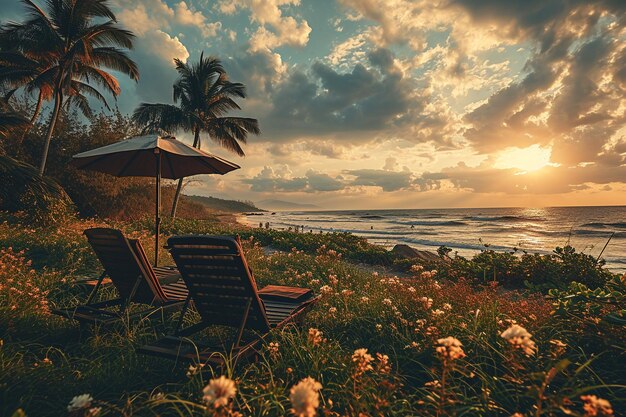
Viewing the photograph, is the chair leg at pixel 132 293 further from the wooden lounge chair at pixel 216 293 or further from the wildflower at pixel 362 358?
the wildflower at pixel 362 358

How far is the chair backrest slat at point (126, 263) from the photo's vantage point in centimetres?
381

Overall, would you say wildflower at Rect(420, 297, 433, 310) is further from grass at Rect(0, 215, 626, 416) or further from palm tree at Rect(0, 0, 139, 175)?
palm tree at Rect(0, 0, 139, 175)

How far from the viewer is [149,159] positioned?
23.4 feet

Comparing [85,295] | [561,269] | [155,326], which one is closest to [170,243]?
[155,326]

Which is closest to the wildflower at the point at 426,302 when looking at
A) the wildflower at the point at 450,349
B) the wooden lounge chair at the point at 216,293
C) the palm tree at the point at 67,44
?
the wooden lounge chair at the point at 216,293

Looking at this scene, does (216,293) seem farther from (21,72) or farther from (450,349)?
(21,72)

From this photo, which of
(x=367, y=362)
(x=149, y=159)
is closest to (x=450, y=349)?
(x=367, y=362)

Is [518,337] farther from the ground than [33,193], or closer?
closer

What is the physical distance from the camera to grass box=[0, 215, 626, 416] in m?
2.13

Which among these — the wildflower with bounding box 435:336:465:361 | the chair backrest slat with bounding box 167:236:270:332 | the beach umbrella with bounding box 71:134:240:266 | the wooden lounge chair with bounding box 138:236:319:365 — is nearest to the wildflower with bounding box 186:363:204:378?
the wooden lounge chair with bounding box 138:236:319:365

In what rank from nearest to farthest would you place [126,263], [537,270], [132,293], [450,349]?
[450,349]
[132,293]
[126,263]
[537,270]

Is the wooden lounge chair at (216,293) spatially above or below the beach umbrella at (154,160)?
below

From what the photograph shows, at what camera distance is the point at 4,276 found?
5180 mm

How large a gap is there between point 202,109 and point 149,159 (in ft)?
62.4
